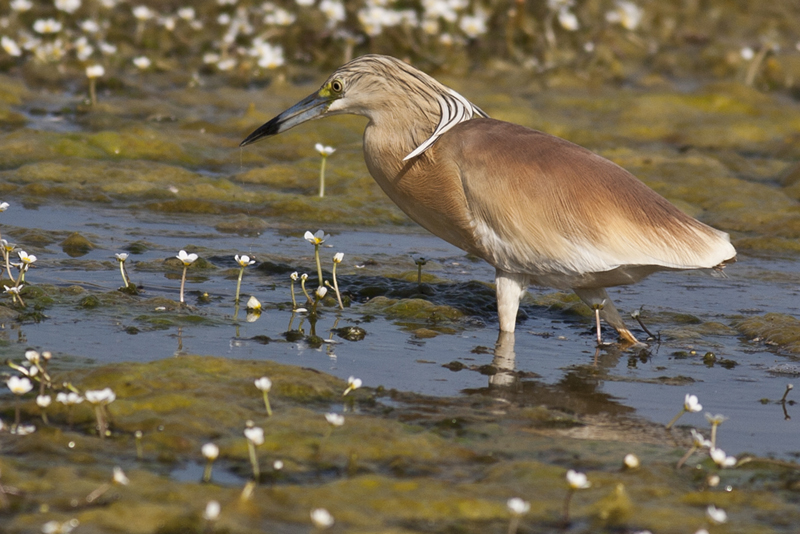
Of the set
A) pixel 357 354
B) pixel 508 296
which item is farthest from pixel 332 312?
pixel 508 296

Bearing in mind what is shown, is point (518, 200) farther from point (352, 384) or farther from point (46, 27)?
point (46, 27)

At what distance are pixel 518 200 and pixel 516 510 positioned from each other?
8.08 feet

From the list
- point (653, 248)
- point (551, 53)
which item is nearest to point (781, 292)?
point (653, 248)

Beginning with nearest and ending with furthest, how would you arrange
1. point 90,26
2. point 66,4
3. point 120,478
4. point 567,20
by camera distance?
point 120,478 → point 90,26 → point 66,4 → point 567,20

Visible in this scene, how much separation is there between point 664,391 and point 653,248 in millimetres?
688

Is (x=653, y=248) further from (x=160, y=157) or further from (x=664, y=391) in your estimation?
(x=160, y=157)

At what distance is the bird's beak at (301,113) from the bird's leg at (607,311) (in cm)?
163

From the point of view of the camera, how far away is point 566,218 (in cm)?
512

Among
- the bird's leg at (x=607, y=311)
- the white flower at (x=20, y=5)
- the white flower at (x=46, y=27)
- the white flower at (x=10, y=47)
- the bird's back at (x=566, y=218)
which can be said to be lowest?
the bird's leg at (x=607, y=311)

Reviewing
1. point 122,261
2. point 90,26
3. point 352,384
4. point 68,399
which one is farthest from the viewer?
point 90,26

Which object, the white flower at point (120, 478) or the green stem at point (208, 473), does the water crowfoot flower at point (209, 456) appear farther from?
the white flower at point (120, 478)

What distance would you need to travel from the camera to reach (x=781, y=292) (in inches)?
257

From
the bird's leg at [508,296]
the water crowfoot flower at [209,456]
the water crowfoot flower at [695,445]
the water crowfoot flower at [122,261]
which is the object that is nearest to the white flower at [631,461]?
the water crowfoot flower at [695,445]

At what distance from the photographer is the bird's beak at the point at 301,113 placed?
577cm
